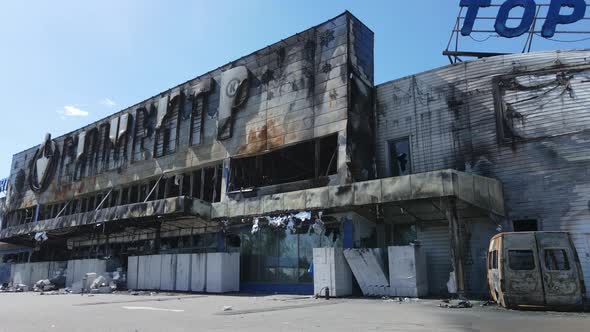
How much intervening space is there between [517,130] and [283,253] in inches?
500

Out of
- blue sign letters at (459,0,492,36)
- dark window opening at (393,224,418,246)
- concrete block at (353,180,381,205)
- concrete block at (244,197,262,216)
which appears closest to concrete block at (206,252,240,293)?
concrete block at (244,197,262,216)

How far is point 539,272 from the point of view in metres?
13.1

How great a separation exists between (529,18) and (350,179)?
442 inches

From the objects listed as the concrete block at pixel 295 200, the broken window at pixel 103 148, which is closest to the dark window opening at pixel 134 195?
the broken window at pixel 103 148

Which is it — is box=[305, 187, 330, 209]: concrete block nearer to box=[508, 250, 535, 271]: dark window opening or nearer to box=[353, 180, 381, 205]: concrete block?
box=[353, 180, 381, 205]: concrete block

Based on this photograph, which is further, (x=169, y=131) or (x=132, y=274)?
(x=169, y=131)

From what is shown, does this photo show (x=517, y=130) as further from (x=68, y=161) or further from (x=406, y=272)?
(x=68, y=161)

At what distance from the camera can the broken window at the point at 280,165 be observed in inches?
1032

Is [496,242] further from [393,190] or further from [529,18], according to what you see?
[529,18]

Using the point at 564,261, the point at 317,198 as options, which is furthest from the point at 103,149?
the point at 564,261

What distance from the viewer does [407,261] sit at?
17.8m

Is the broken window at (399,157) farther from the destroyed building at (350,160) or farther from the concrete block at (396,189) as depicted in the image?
the concrete block at (396,189)

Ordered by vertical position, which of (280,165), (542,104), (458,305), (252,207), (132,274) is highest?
(542,104)

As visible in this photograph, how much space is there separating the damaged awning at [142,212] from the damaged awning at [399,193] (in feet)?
13.9
